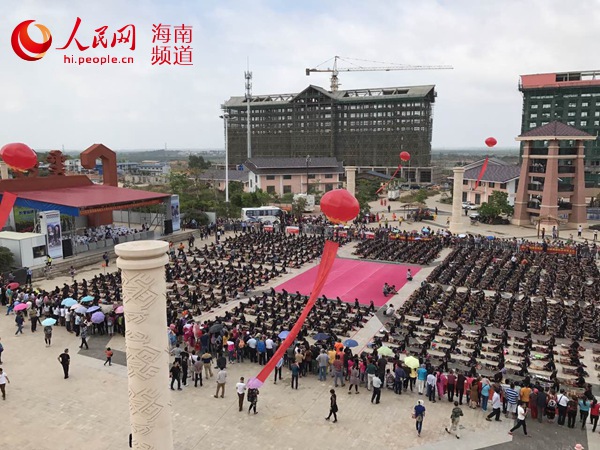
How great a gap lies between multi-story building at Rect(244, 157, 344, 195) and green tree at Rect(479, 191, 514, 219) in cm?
2763

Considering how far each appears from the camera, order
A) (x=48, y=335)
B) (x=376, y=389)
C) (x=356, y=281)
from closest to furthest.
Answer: (x=376, y=389)
(x=48, y=335)
(x=356, y=281)

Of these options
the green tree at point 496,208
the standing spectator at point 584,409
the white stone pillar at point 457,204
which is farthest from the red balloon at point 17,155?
the green tree at point 496,208

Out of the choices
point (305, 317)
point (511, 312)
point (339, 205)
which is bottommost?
point (511, 312)

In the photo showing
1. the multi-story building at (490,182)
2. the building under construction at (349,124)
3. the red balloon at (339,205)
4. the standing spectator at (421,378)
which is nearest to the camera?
the standing spectator at (421,378)

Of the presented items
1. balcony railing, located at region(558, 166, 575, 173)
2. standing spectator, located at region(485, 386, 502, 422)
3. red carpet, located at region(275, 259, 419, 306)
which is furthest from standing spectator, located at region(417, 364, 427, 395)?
balcony railing, located at region(558, 166, 575, 173)

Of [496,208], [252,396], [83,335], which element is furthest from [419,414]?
[496,208]

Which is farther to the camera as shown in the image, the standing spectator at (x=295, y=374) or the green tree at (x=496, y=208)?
the green tree at (x=496, y=208)

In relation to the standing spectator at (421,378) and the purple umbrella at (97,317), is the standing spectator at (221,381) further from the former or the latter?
the purple umbrella at (97,317)

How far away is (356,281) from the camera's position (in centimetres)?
2795

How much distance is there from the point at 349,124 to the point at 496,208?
59137mm

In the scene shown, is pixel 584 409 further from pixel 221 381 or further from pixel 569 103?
pixel 569 103

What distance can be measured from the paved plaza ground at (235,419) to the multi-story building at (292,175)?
189ft

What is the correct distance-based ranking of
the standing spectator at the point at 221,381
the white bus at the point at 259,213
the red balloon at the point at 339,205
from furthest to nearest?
the white bus at the point at 259,213, the red balloon at the point at 339,205, the standing spectator at the point at 221,381

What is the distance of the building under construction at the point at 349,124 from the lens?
3944 inches
